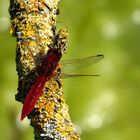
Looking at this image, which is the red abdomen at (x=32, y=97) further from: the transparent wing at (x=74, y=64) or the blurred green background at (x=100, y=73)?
the blurred green background at (x=100, y=73)

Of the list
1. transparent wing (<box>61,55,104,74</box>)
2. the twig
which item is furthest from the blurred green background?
the twig

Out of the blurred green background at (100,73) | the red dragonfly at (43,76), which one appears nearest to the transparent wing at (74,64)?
the red dragonfly at (43,76)

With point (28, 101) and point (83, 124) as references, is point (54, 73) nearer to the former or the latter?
point (28, 101)

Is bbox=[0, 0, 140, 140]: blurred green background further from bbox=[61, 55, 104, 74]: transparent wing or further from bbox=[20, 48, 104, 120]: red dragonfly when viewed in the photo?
bbox=[20, 48, 104, 120]: red dragonfly

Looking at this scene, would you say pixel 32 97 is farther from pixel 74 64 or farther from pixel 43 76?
pixel 74 64

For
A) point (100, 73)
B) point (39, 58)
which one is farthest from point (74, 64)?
point (100, 73)
